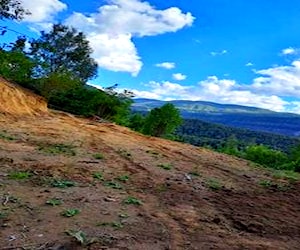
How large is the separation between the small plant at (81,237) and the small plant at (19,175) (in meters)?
2.47

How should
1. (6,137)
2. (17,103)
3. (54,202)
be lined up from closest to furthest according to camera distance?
(54,202)
(6,137)
(17,103)

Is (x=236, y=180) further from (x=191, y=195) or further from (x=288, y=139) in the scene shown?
(x=288, y=139)

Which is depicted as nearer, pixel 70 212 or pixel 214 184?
pixel 70 212

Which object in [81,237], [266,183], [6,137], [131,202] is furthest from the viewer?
[6,137]

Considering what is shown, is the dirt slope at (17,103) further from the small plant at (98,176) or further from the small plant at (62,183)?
the small plant at (62,183)

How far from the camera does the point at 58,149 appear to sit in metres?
10.5

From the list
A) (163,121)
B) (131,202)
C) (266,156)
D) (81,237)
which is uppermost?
(163,121)

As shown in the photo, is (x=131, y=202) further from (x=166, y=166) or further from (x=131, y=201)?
(x=166, y=166)

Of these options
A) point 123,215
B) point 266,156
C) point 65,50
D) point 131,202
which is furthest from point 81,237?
point 266,156

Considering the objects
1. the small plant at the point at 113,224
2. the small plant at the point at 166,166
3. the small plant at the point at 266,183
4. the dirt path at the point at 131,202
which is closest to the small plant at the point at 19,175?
the dirt path at the point at 131,202

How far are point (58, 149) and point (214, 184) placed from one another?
11.7 ft

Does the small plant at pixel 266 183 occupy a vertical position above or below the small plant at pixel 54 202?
above

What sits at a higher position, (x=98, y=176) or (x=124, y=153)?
(x=124, y=153)

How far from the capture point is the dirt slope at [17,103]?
1823 cm
